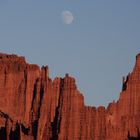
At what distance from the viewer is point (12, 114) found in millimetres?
199625

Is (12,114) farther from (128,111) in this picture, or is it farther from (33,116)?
(128,111)

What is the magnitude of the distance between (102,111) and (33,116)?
923 cm

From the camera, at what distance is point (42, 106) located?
7844 inches

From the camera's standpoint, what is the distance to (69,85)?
652 feet

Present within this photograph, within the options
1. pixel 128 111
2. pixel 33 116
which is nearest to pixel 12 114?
pixel 33 116

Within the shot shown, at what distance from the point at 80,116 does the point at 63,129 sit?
3094 millimetres

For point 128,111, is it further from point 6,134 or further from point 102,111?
point 6,134

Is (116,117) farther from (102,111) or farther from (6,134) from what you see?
(6,134)

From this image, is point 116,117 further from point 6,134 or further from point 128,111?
point 6,134

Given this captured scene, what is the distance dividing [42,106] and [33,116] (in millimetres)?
1708

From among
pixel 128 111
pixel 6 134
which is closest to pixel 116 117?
pixel 128 111

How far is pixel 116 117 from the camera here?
196 metres

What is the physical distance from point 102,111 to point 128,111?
3.25 meters

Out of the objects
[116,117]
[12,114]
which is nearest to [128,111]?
[116,117]
